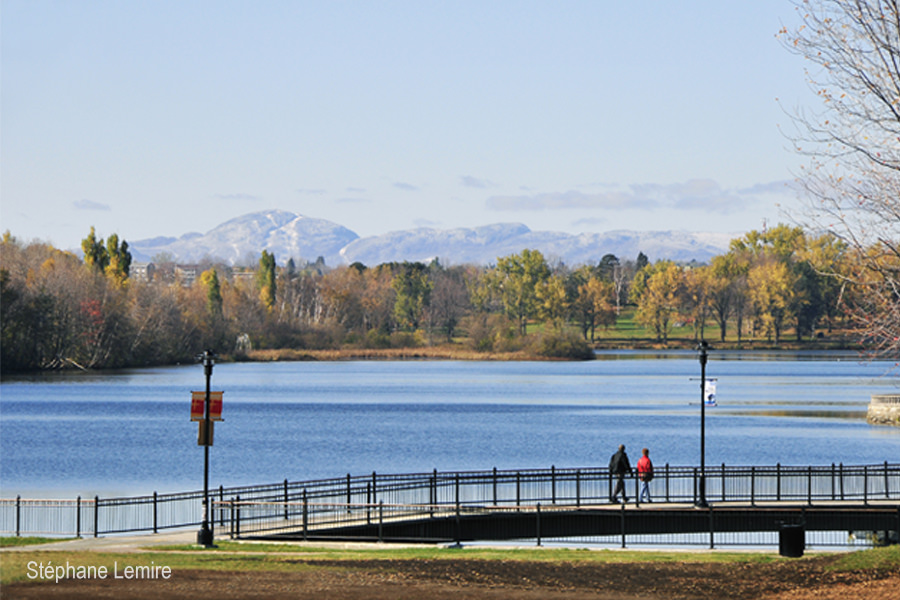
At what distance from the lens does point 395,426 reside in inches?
3120

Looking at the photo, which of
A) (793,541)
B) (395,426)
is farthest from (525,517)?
(395,426)

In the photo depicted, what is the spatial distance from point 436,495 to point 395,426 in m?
44.5

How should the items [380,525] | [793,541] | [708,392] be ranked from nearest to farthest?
[793,541]
[380,525]
[708,392]

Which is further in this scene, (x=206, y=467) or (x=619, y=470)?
(x=619, y=470)

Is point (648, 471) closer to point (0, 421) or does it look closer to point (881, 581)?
point (881, 581)

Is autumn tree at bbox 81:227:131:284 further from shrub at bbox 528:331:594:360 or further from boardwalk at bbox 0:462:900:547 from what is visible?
boardwalk at bbox 0:462:900:547

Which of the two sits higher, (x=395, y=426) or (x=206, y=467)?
(x=206, y=467)

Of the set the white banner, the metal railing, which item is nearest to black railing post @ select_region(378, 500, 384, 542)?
the metal railing

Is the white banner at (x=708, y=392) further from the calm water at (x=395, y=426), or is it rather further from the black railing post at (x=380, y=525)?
the calm water at (x=395, y=426)

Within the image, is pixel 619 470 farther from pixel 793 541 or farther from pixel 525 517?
pixel 793 541

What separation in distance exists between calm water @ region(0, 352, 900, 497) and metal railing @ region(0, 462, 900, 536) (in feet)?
20.7

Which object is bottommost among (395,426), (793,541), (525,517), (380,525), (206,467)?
(395,426)

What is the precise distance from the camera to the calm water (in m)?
57.3

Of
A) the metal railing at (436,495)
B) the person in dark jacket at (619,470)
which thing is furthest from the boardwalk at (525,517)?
the person in dark jacket at (619,470)
